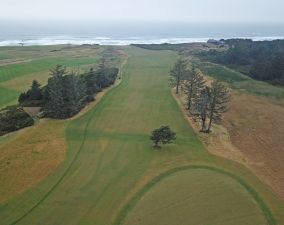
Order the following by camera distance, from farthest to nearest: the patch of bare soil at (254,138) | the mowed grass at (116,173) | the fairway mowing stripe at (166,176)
→ the patch of bare soil at (254,138) → the mowed grass at (116,173) → the fairway mowing stripe at (166,176)

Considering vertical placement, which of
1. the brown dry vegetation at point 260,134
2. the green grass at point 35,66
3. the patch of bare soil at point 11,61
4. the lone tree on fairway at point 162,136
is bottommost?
the patch of bare soil at point 11,61

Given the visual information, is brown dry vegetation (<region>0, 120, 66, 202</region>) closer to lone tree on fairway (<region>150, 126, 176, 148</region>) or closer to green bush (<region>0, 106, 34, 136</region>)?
green bush (<region>0, 106, 34, 136</region>)

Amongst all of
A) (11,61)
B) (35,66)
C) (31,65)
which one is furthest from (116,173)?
(11,61)

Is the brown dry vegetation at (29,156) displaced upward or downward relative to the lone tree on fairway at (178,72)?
downward

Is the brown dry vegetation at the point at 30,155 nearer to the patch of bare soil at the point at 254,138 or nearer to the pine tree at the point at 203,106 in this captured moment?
the patch of bare soil at the point at 254,138

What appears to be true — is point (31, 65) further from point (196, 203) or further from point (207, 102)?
point (196, 203)

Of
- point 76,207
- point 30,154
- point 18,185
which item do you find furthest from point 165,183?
point 30,154

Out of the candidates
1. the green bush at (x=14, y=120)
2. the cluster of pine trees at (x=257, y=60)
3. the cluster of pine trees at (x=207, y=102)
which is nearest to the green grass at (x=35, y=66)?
the green bush at (x=14, y=120)
